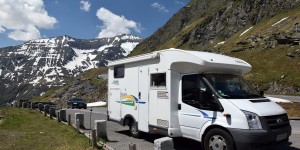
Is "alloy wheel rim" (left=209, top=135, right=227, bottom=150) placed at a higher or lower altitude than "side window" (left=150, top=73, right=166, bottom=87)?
lower

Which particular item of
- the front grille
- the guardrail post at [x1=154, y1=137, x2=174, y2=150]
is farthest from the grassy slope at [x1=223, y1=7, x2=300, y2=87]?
the guardrail post at [x1=154, y1=137, x2=174, y2=150]

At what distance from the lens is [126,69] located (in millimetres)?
16203

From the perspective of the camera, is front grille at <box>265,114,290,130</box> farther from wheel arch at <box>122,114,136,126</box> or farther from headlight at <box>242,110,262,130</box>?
wheel arch at <box>122,114,136,126</box>

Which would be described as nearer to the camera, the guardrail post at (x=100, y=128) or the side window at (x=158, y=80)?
the side window at (x=158, y=80)

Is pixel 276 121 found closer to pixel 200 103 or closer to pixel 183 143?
pixel 200 103

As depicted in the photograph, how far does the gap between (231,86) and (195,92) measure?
4.21 feet

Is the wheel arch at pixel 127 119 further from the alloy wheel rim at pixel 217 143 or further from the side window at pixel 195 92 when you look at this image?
the alloy wheel rim at pixel 217 143

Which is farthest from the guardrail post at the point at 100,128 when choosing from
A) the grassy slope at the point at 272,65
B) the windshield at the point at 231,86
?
the grassy slope at the point at 272,65

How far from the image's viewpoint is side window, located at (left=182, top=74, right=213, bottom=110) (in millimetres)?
11616

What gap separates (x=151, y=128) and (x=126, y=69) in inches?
135

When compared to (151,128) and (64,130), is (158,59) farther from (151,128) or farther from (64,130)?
(64,130)

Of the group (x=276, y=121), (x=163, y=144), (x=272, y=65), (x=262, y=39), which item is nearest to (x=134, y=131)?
(x=163, y=144)

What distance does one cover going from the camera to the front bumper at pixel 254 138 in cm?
1030

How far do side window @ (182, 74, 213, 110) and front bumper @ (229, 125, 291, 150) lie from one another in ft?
4.70
